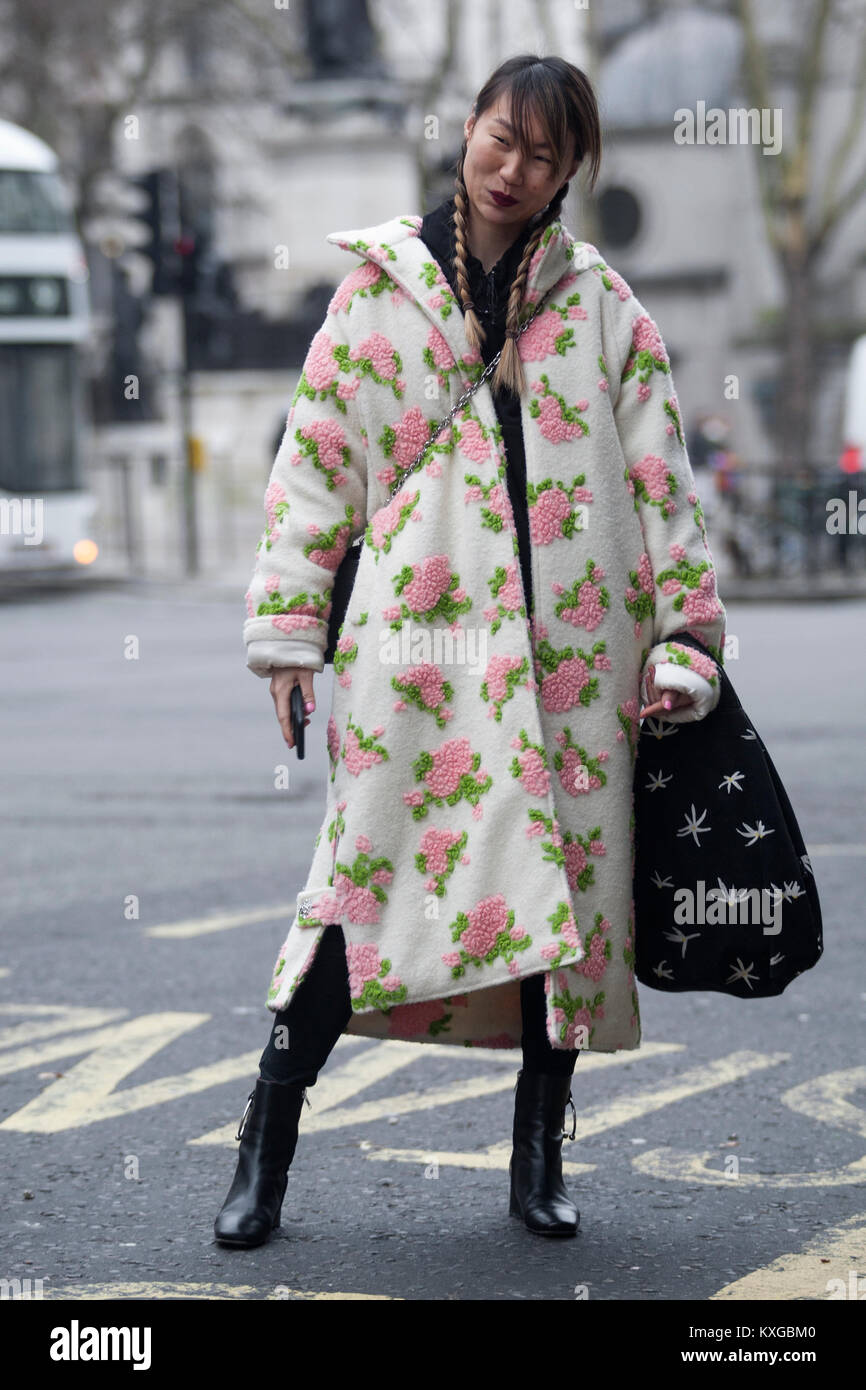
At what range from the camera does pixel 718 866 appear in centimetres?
338

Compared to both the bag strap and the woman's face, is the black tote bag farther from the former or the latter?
the woman's face

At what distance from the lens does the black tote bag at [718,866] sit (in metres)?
3.37

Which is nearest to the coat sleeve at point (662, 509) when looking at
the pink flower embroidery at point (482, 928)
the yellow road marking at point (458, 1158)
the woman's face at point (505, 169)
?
the woman's face at point (505, 169)

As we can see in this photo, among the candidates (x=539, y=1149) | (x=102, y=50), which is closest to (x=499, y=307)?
(x=539, y=1149)

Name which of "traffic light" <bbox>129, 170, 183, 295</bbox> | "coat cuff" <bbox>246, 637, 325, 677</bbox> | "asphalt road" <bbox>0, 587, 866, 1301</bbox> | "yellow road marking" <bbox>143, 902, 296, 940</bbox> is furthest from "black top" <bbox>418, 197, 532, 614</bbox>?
"traffic light" <bbox>129, 170, 183, 295</bbox>

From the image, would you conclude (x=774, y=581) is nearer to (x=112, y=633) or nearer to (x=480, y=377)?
(x=112, y=633)

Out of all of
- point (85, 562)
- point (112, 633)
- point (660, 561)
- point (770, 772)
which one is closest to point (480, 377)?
point (660, 561)

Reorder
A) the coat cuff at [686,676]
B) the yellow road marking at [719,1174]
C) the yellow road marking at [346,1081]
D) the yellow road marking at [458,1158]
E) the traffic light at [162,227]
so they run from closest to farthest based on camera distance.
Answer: the coat cuff at [686,676] → the yellow road marking at [719,1174] → the yellow road marking at [458,1158] → the yellow road marking at [346,1081] → the traffic light at [162,227]

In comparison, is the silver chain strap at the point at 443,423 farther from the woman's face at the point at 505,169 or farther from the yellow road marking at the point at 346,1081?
the yellow road marking at the point at 346,1081

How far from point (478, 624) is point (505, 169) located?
→ 2.26ft

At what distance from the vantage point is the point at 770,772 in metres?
3.44

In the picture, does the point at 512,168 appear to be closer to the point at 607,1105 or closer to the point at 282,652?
the point at 282,652

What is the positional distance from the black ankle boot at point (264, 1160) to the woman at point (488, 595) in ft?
0.09
